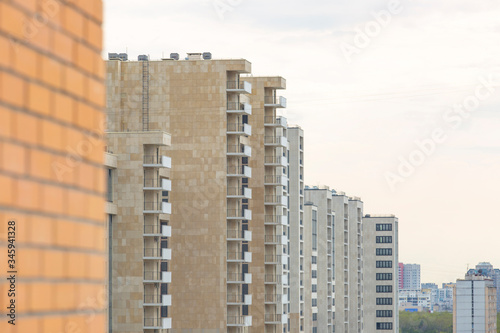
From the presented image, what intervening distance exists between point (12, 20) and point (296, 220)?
415ft

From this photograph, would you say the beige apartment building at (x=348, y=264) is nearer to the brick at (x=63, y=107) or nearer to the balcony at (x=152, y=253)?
the balcony at (x=152, y=253)

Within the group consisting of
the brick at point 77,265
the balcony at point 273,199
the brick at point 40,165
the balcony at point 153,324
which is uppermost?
the balcony at point 273,199

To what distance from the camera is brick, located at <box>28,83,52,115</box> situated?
11453 millimetres

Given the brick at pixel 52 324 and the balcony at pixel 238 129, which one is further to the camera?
the balcony at pixel 238 129

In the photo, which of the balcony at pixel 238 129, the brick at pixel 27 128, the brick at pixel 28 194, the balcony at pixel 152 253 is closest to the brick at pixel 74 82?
the brick at pixel 27 128

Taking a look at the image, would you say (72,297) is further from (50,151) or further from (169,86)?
(169,86)

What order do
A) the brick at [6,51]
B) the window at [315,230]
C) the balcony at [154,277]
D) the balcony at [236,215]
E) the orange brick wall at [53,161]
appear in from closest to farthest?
the brick at [6,51] < the orange brick wall at [53,161] < the balcony at [154,277] < the balcony at [236,215] < the window at [315,230]

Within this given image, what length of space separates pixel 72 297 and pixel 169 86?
82.4 metres

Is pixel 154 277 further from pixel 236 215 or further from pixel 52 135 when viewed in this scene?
pixel 52 135

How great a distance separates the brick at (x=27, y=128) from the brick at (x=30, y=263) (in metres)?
1.29

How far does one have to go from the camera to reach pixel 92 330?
13.2 m

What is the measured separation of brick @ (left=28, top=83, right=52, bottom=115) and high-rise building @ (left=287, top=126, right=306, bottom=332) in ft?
403

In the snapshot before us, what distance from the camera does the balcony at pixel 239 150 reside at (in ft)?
319

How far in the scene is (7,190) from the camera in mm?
10820
